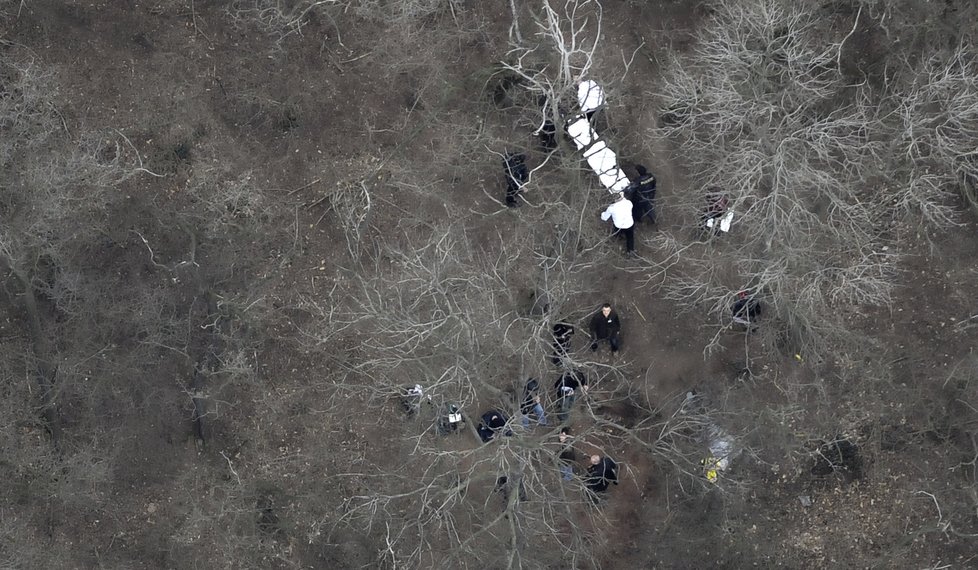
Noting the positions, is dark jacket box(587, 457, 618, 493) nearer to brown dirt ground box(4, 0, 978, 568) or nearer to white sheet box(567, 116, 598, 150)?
brown dirt ground box(4, 0, 978, 568)

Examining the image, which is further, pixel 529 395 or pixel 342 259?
pixel 342 259

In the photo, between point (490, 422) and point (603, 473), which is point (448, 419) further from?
point (603, 473)

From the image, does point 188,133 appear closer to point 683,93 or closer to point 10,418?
point 10,418

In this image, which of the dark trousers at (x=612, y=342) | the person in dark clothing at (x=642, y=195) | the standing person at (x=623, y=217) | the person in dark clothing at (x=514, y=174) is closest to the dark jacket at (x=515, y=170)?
the person in dark clothing at (x=514, y=174)

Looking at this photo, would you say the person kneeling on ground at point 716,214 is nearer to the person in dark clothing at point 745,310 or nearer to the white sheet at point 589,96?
the person in dark clothing at point 745,310

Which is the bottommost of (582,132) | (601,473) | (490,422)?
(601,473)

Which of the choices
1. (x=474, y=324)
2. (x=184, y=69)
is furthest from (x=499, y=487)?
(x=184, y=69)

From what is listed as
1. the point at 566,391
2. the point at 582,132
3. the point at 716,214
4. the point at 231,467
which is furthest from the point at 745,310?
the point at 231,467
